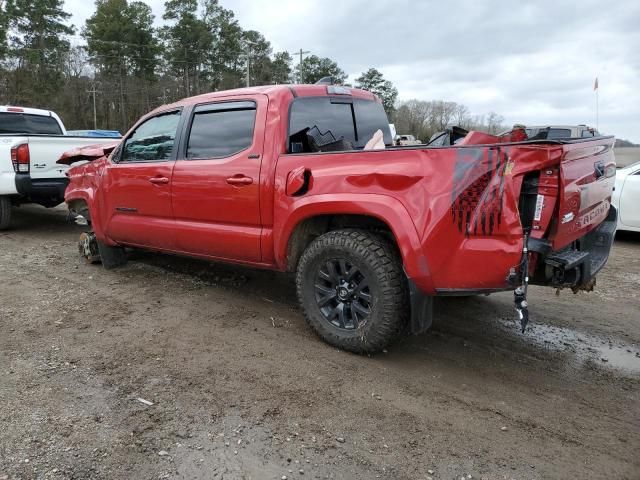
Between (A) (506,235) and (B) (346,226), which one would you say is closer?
(A) (506,235)

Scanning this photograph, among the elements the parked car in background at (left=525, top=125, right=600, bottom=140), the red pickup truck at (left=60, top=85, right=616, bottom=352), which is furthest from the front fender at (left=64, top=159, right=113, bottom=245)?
the parked car in background at (left=525, top=125, right=600, bottom=140)

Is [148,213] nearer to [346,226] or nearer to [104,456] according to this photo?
[346,226]

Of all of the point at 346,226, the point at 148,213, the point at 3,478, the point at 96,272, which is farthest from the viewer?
the point at 96,272

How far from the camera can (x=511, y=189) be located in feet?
9.34

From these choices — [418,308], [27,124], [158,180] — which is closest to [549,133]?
[418,308]

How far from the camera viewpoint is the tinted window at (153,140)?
15.7 feet

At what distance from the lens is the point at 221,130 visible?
4.35m

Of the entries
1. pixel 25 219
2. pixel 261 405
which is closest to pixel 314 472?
pixel 261 405

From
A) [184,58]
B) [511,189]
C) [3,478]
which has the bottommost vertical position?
[3,478]

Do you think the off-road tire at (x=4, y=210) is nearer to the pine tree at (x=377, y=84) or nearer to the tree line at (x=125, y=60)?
the tree line at (x=125, y=60)

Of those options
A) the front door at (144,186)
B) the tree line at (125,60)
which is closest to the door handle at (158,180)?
the front door at (144,186)

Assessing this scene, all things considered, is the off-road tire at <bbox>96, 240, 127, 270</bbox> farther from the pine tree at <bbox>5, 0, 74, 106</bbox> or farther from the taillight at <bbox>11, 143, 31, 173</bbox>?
the pine tree at <bbox>5, 0, 74, 106</bbox>

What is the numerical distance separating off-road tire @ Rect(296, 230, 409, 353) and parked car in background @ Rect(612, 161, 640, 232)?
6.05 metres

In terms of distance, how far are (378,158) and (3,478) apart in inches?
103
